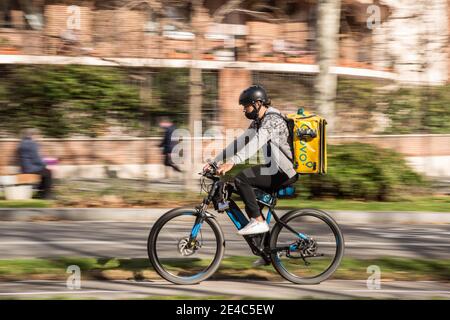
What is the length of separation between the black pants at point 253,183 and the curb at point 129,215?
686 centimetres

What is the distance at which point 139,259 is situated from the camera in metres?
8.47

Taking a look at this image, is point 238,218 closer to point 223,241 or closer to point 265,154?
point 223,241

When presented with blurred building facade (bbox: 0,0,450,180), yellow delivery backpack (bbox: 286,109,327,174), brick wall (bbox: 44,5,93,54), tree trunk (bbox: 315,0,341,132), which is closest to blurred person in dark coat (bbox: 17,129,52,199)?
blurred building facade (bbox: 0,0,450,180)

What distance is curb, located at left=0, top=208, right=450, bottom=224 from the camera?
13.8 metres

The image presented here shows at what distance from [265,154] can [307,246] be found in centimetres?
99

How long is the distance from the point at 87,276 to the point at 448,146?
1850 cm

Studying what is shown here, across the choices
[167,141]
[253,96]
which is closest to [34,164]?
[167,141]

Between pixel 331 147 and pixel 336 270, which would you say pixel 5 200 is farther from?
pixel 336 270

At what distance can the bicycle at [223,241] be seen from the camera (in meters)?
7.20

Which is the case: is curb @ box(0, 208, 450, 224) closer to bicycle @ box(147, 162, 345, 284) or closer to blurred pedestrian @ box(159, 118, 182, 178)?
blurred pedestrian @ box(159, 118, 182, 178)

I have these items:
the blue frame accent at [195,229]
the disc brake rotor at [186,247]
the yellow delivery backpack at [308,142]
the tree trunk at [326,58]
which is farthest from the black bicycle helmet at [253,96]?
the tree trunk at [326,58]

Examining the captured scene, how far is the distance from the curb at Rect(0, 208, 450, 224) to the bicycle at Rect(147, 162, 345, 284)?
6.57m

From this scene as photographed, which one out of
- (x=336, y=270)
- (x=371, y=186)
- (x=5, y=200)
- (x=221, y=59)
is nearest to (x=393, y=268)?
(x=336, y=270)

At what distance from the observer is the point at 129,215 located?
14039 millimetres
